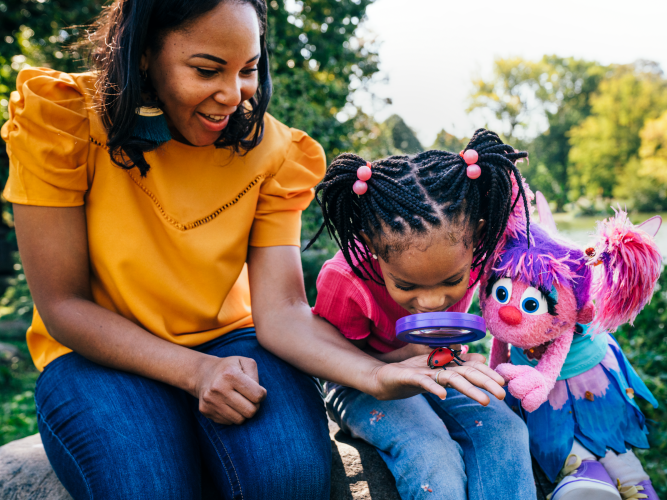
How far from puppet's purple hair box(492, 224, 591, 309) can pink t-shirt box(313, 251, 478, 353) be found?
153 millimetres

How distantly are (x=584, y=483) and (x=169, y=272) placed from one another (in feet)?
4.90

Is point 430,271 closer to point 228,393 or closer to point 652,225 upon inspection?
point 228,393

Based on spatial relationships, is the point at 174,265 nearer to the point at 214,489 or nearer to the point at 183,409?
the point at 183,409

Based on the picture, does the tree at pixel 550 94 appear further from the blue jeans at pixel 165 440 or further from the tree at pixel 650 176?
the blue jeans at pixel 165 440

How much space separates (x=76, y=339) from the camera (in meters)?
1.56

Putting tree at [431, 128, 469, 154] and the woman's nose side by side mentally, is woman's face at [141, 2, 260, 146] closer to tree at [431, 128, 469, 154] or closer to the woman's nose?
the woman's nose

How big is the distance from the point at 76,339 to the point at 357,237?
962 mm

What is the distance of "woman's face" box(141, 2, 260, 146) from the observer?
1.46m

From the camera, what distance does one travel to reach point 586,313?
1.59 m

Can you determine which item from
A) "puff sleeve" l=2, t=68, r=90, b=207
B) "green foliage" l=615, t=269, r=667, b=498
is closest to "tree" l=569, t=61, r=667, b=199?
"green foliage" l=615, t=269, r=667, b=498

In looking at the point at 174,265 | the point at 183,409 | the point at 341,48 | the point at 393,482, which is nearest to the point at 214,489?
the point at 183,409

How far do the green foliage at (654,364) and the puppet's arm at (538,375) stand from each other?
709mm

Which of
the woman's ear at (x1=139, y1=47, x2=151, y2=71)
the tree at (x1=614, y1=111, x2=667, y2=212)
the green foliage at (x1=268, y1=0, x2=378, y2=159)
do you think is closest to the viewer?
the woman's ear at (x1=139, y1=47, x2=151, y2=71)

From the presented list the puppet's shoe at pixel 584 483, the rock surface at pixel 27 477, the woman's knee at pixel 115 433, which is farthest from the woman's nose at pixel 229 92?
the puppet's shoe at pixel 584 483
